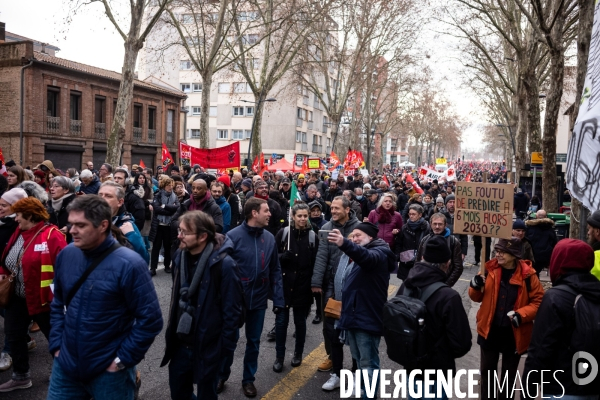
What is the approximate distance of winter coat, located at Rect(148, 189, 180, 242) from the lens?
8875 millimetres

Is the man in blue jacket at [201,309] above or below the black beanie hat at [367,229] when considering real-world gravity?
below

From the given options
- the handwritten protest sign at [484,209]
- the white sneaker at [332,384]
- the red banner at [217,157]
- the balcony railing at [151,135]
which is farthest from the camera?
the balcony railing at [151,135]

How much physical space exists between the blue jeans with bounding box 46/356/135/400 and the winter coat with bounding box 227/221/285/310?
1641 mm

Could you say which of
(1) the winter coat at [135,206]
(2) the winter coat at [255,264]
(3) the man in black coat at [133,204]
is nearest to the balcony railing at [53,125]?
(3) the man in black coat at [133,204]

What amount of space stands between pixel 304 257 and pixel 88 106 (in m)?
30.6

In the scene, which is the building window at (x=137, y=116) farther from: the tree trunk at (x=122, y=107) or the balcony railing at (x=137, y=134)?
the tree trunk at (x=122, y=107)

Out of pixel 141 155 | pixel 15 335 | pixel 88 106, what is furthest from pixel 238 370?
pixel 141 155

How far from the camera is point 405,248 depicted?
7.74 meters

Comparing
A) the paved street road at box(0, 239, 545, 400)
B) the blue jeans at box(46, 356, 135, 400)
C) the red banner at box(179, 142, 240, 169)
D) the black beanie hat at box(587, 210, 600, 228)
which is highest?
the red banner at box(179, 142, 240, 169)

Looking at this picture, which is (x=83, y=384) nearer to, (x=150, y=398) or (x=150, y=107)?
(x=150, y=398)

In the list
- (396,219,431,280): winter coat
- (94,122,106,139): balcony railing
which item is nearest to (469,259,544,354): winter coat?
(396,219,431,280): winter coat

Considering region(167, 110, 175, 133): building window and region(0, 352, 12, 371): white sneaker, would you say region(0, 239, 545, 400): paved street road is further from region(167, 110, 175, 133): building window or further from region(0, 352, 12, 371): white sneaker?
region(167, 110, 175, 133): building window

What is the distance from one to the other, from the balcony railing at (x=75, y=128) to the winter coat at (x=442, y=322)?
3151cm

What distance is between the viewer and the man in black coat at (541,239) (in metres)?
7.73
